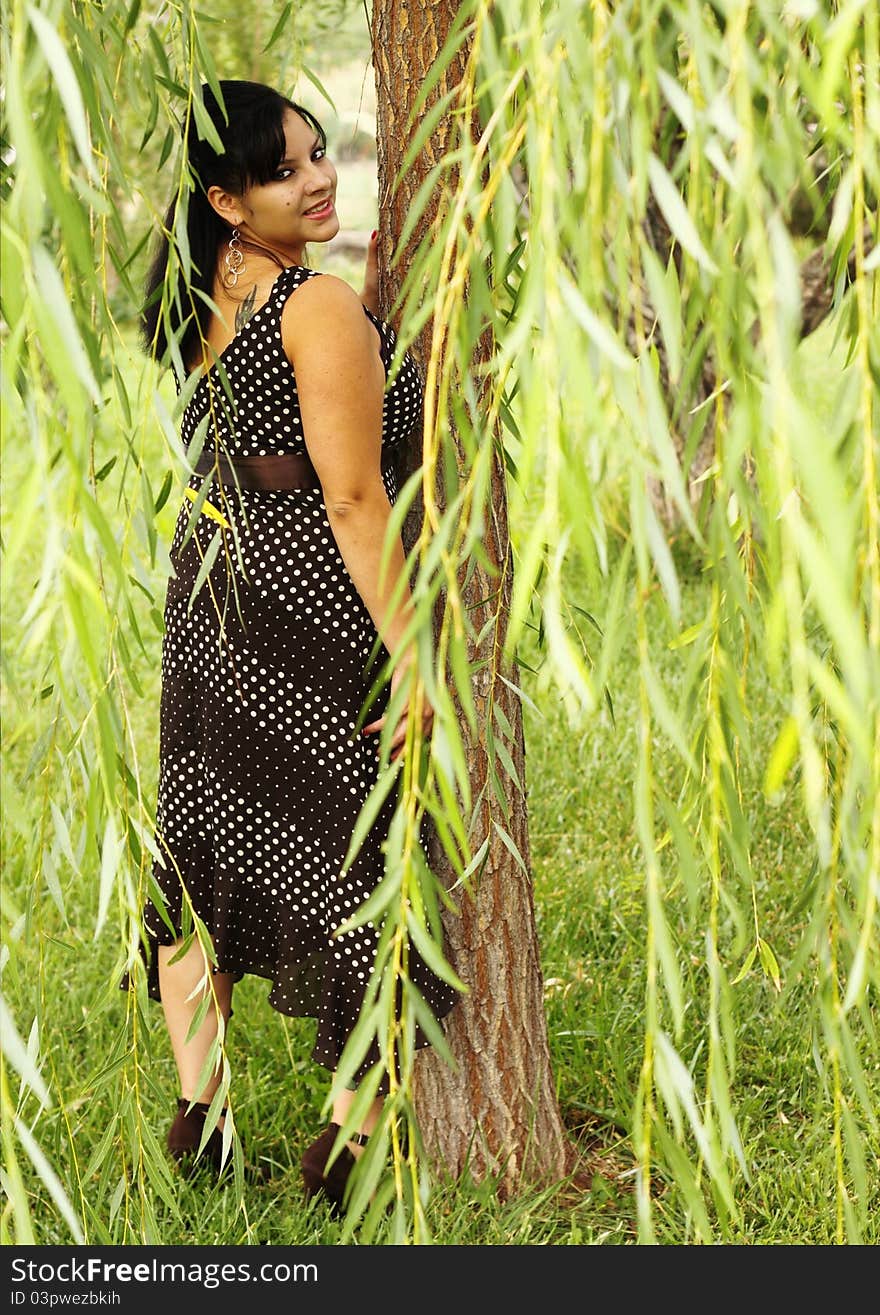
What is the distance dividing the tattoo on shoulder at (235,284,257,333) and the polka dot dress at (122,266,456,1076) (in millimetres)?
16

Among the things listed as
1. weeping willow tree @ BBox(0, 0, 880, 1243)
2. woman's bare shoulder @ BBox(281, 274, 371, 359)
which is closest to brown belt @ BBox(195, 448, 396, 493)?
woman's bare shoulder @ BBox(281, 274, 371, 359)

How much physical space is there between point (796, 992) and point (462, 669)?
1.69 meters

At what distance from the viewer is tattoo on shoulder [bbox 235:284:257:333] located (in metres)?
1.61

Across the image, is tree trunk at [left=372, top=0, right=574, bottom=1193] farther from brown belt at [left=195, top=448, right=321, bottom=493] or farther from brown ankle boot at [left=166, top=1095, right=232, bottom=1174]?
brown ankle boot at [left=166, top=1095, right=232, bottom=1174]

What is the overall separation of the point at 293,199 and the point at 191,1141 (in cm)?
133

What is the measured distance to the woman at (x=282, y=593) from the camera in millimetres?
1610

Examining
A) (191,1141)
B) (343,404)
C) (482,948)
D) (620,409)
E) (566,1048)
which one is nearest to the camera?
(620,409)

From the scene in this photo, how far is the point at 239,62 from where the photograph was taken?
5.22m

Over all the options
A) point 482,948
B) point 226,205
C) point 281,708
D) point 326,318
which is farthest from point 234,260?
point 482,948

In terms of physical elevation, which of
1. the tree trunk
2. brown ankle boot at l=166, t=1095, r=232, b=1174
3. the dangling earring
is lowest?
brown ankle boot at l=166, t=1095, r=232, b=1174

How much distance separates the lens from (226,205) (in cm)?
167

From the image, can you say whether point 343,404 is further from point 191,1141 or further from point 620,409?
point 191,1141

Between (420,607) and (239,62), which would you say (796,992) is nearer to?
(420,607)

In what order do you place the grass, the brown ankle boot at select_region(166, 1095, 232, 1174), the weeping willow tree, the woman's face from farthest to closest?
1. the brown ankle boot at select_region(166, 1095, 232, 1174)
2. the grass
3. the woman's face
4. the weeping willow tree
